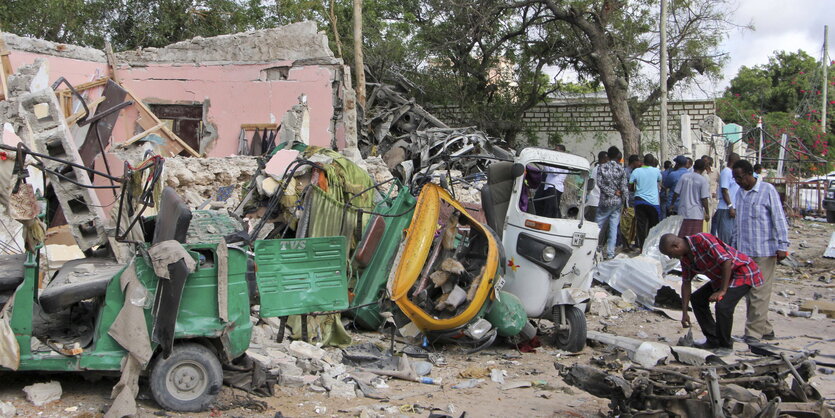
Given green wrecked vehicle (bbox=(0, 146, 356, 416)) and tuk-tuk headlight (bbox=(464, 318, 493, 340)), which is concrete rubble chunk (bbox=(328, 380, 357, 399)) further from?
tuk-tuk headlight (bbox=(464, 318, 493, 340))

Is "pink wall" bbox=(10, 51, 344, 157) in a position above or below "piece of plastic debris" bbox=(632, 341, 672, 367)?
above

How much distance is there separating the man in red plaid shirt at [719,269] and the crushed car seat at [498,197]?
6.30 ft

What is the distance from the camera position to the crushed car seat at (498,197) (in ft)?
26.3

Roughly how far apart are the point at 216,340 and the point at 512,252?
11.7 ft

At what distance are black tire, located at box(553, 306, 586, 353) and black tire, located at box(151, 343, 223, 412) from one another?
364 cm

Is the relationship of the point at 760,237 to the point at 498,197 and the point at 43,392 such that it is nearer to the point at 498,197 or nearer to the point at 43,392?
the point at 498,197

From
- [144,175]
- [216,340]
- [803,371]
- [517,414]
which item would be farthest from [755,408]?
[144,175]

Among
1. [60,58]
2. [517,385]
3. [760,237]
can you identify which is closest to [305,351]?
[517,385]

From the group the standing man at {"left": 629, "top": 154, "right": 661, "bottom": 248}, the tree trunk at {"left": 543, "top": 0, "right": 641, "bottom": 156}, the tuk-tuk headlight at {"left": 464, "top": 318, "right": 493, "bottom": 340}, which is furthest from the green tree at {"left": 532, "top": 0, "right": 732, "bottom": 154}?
the tuk-tuk headlight at {"left": 464, "top": 318, "right": 493, "bottom": 340}

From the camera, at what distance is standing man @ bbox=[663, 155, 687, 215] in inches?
489

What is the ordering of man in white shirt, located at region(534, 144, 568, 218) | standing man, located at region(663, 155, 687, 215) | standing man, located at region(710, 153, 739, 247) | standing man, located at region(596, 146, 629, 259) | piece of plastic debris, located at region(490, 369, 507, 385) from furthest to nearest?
standing man, located at region(663, 155, 687, 215)
standing man, located at region(596, 146, 629, 259)
standing man, located at region(710, 153, 739, 247)
man in white shirt, located at region(534, 144, 568, 218)
piece of plastic debris, located at region(490, 369, 507, 385)

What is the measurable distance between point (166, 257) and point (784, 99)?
41.3 meters

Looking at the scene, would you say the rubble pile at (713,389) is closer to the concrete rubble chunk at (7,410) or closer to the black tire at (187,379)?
the black tire at (187,379)

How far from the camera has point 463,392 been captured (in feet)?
19.4
